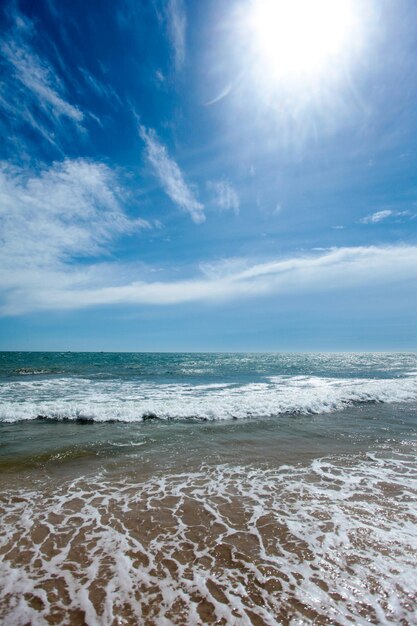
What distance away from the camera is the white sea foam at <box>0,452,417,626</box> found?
3.73 metres

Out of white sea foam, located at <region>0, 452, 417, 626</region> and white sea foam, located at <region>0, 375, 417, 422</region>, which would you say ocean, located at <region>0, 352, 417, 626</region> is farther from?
white sea foam, located at <region>0, 375, 417, 422</region>

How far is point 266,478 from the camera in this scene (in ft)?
24.7

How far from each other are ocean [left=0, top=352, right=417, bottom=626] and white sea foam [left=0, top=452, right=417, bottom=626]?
2 centimetres

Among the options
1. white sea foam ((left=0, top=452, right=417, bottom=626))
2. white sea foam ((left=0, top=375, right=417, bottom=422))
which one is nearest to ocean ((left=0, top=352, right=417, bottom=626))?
white sea foam ((left=0, top=452, right=417, bottom=626))

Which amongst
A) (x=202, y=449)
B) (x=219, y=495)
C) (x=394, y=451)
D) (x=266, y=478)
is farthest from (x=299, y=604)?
(x=394, y=451)

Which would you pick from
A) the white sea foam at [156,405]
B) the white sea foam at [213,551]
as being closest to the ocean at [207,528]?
the white sea foam at [213,551]

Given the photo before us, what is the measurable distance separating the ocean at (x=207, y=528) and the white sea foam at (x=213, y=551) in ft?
0.07

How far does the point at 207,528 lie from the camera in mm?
5461

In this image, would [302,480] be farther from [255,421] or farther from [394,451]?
[255,421]

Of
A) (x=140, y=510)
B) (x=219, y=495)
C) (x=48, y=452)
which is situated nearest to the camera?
(x=140, y=510)

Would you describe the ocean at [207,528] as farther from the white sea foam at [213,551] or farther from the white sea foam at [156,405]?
the white sea foam at [156,405]

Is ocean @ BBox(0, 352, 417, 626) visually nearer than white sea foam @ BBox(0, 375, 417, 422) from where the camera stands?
Yes

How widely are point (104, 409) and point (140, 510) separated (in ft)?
32.2

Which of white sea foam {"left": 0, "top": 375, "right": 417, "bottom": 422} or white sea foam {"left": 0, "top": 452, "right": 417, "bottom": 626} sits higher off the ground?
white sea foam {"left": 0, "top": 375, "right": 417, "bottom": 422}
